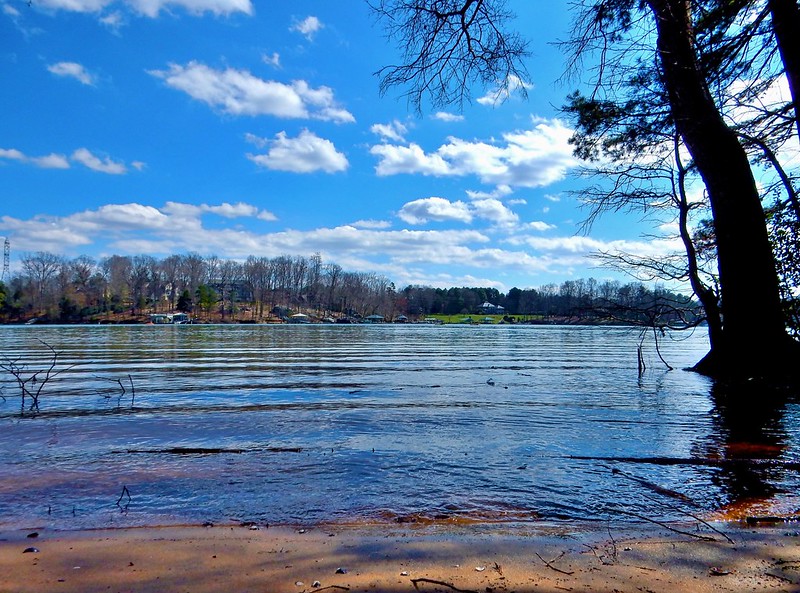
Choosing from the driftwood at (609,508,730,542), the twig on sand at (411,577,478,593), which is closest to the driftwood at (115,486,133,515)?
the twig on sand at (411,577,478,593)

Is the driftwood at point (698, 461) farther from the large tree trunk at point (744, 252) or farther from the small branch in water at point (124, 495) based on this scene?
the large tree trunk at point (744, 252)

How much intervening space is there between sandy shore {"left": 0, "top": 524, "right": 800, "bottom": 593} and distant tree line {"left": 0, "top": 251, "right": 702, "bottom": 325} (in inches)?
3493

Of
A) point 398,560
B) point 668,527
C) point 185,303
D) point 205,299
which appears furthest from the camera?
point 185,303

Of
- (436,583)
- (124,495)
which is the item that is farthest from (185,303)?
(436,583)

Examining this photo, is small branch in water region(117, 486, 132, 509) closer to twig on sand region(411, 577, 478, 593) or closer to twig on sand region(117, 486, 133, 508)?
twig on sand region(117, 486, 133, 508)

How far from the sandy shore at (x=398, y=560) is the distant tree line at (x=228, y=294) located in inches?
3493

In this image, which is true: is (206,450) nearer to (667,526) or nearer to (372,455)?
(372,455)

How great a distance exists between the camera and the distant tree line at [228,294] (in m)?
110

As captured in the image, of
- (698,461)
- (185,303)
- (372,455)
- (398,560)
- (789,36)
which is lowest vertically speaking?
(372,455)

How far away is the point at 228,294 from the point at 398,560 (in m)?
145

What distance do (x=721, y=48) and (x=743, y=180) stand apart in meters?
6.67

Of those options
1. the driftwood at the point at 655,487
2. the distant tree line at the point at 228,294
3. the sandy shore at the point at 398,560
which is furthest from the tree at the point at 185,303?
the driftwood at the point at 655,487

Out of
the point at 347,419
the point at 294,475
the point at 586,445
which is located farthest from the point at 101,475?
the point at 586,445

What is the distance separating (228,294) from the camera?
458ft
